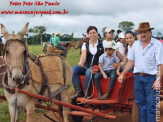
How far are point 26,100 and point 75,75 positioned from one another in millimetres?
1731

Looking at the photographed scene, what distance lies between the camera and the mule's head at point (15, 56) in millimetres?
3708

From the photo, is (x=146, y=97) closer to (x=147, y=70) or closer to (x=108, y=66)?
(x=147, y=70)

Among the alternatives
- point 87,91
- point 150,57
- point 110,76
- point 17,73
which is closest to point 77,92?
point 87,91

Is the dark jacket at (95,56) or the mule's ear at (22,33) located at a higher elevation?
the mule's ear at (22,33)

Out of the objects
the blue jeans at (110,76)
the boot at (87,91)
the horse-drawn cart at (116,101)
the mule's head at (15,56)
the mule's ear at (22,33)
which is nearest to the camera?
the mule's head at (15,56)

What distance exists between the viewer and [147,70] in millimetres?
4406

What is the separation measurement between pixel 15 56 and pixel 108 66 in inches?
91.4

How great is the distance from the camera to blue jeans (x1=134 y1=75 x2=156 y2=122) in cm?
440

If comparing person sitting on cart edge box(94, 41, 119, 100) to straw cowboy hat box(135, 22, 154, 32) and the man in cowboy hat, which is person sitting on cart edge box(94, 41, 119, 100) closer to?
the man in cowboy hat

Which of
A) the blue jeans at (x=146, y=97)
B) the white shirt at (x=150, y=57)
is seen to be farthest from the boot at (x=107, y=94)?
the white shirt at (x=150, y=57)

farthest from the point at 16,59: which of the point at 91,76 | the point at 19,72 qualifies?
the point at 91,76

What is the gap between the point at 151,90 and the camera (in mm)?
4395

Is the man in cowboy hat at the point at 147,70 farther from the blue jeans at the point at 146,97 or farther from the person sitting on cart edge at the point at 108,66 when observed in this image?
the person sitting on cart edge at the point at 108,66

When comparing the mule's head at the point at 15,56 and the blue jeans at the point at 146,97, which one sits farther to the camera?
the blue jeans at the point at 146,97
